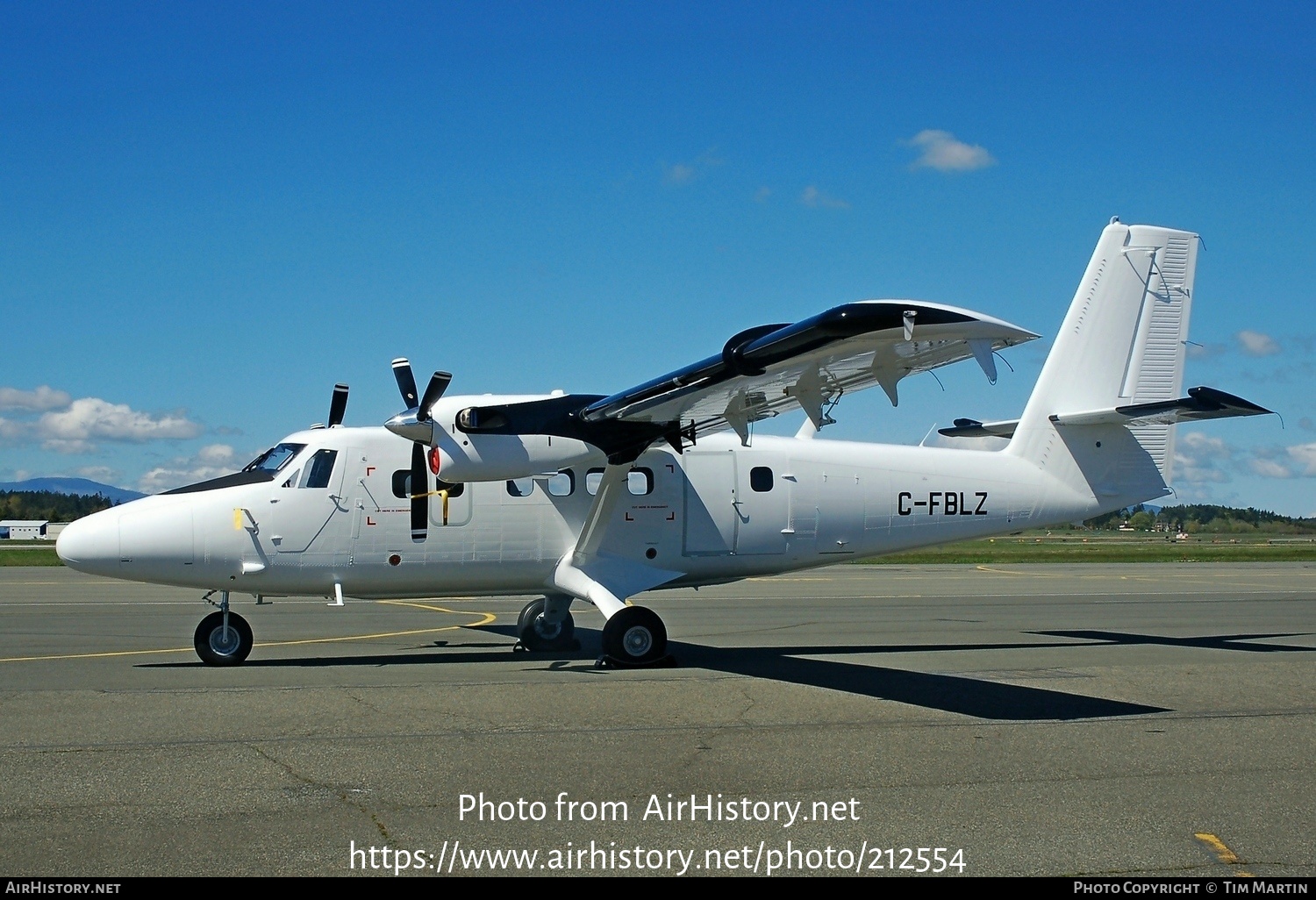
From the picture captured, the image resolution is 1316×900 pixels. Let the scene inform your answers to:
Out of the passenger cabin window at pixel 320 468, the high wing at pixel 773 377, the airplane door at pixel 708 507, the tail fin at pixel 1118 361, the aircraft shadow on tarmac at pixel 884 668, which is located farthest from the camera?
the tail fin at pixel 1118 361

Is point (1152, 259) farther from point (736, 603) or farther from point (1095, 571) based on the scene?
point (1095, 571)

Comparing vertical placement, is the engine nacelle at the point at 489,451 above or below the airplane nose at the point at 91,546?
above

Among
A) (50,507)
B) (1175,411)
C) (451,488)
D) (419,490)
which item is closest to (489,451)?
(419,490)

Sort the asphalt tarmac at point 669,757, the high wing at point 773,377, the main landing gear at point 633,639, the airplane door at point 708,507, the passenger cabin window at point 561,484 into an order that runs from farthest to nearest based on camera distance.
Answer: the airplane door at point 708,507 → the passenger cabin window at point 561,484 → the main landing gear at point 633,639 → the high wing at point 773,377 → the asphalt tarmac at point 669,757

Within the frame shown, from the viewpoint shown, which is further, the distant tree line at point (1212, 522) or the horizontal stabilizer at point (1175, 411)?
the distant tree line at point (1212, 522)

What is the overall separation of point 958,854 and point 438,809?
3.14 metres

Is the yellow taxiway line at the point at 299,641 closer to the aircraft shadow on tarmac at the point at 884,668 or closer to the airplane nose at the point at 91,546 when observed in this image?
the aircraft shadow on tarmac at the point at 884,668

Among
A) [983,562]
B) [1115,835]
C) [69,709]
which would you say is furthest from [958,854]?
[983,562]

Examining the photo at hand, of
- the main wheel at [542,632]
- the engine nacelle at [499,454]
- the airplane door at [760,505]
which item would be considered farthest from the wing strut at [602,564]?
the airplane door at [760,505]

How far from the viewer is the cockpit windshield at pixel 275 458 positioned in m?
15.6

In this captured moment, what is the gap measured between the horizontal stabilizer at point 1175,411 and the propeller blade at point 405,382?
9.14 meters

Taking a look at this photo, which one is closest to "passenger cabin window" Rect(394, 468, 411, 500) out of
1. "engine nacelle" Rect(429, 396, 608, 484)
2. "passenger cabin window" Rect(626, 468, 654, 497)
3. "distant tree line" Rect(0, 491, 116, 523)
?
"engine nacelle" Rect(429, 396, 608, 484)

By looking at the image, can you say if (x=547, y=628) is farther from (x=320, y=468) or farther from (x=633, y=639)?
(x=320, y=468)

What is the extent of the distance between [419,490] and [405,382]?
1.48 metres
